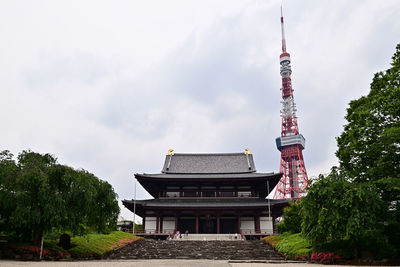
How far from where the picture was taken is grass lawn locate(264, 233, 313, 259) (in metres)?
19.8

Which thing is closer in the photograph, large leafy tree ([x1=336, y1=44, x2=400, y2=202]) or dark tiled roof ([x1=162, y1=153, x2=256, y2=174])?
large leafy tree ([x1=336, y1=44, x2=400, y2=202])

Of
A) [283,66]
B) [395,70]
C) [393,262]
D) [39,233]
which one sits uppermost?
[283,66]

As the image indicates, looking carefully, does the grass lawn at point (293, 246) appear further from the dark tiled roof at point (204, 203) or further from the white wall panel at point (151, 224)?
the white wall panel at point (151, 224)

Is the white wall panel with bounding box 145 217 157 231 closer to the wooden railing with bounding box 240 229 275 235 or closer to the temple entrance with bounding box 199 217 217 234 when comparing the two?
the temple entrance with bounding box 199 217 217 234

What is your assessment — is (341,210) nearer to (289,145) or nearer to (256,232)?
(256,232)

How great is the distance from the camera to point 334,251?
1839cm

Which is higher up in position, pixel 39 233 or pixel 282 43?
pixel 282 43

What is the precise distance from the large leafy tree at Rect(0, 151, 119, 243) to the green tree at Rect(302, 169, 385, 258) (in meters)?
12.9

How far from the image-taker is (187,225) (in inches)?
1501

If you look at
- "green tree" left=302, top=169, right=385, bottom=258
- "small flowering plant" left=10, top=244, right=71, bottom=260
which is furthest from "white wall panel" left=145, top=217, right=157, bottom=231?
"green tree" left=302, top=169, right=385, bottom=258

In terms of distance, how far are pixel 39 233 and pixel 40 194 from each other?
109 inches

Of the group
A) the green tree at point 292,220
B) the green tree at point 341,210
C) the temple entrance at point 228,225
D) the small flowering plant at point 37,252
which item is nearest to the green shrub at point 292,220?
the green tree at point 292,220

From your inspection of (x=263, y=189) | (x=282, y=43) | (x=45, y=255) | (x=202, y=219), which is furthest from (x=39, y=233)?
(x=282, y=43)

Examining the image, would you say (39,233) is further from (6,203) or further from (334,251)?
(334,251)
